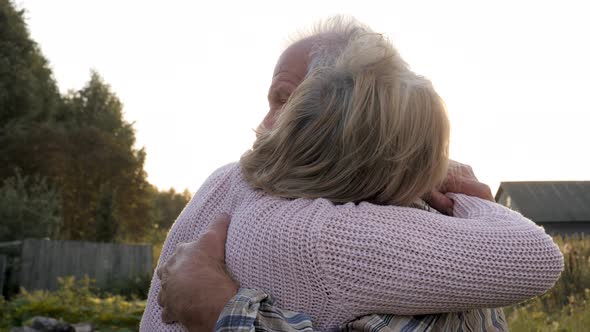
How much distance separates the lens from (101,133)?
97.7 feet

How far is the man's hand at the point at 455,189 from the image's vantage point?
72.2 inches

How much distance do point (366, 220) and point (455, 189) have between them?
49 cm

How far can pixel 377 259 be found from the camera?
1458 millimetres

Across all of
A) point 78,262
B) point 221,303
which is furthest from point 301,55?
point 78,262

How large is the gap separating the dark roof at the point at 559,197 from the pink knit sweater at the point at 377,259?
362 inches

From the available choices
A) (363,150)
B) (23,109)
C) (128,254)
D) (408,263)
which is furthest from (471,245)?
(23,109)

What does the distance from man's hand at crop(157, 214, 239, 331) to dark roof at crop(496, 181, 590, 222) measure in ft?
30.7

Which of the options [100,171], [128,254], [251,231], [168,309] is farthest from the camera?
[100,171]

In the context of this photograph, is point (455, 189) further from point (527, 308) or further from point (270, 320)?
point (527, 308)

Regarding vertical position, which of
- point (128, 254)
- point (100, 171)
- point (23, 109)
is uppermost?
point (23, 109)

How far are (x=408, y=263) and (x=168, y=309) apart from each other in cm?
58

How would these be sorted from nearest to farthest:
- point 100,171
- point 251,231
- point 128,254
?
point 251,231 < point 128,254 < point 100,171

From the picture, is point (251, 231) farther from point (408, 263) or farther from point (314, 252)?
point (408, 263)

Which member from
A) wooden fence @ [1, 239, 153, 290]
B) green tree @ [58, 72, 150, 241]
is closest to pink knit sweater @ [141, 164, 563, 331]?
wooden fence @ [1, 239, 153, 290]
